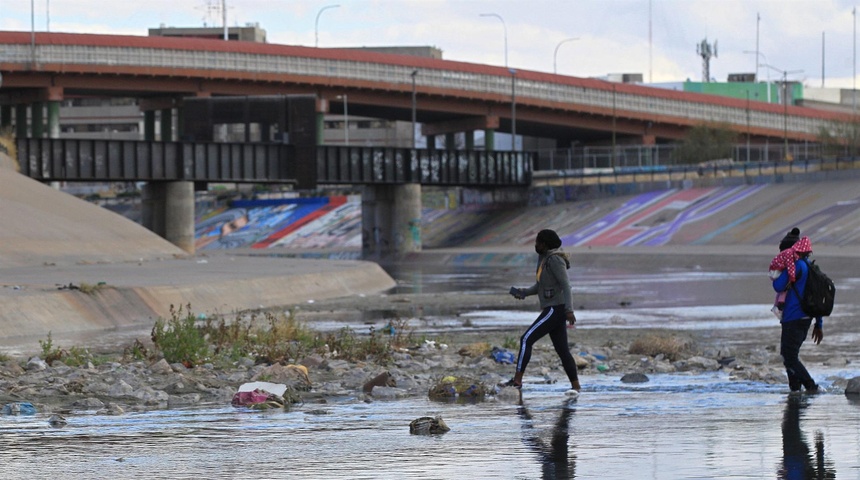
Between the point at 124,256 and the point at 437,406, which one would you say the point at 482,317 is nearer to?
the point at 437,406

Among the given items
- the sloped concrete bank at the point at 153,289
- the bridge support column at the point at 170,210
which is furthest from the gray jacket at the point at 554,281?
the bridge support column at the point at 170,210

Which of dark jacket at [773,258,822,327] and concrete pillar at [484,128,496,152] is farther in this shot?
concrete pillar at [484,128,496,152]

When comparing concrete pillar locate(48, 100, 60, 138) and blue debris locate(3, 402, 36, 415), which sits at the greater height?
concrete pillar locate(48, 100, 60, 138)

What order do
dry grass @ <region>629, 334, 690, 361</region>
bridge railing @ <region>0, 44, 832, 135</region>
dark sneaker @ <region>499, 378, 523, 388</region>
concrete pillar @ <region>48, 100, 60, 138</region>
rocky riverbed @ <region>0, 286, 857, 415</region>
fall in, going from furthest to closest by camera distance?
bridge railing @ <region>0, 44, 832, 135</region> → concrete pillar @ <region>48, 100, 60, 138</region> → dry grass @ <region>629, 334, 690, 361</region> → dark sneaker @ <region>499, 378, 523, 388</region> → rocky riverbed @ <region>0, 286, 857, 415</region>

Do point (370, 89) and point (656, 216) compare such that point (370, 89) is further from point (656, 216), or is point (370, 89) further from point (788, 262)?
point (788, 262)

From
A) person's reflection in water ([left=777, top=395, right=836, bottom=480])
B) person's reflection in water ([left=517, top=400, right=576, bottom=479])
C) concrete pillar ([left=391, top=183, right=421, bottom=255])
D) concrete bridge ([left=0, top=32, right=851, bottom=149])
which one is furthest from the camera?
concrete bridge ([left=0, top=32, right=851, bottom=149])

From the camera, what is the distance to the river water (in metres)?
10.1

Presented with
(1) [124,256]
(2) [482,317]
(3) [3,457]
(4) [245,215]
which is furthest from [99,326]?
(4) [245,215]

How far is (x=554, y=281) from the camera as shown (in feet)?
51.6

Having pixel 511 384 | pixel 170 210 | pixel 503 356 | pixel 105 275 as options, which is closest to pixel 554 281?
pixel 511 384

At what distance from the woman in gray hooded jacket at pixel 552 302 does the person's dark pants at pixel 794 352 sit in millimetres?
2162

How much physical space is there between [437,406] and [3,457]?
4844 mm

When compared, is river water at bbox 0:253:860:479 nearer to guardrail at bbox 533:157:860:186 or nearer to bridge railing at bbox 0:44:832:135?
guardrail at bbox 533:157:860:186

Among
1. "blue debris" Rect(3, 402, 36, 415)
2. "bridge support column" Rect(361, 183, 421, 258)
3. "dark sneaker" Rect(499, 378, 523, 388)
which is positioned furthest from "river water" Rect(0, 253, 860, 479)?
"bridge support column" Rect(361, 183, 421, 258)
